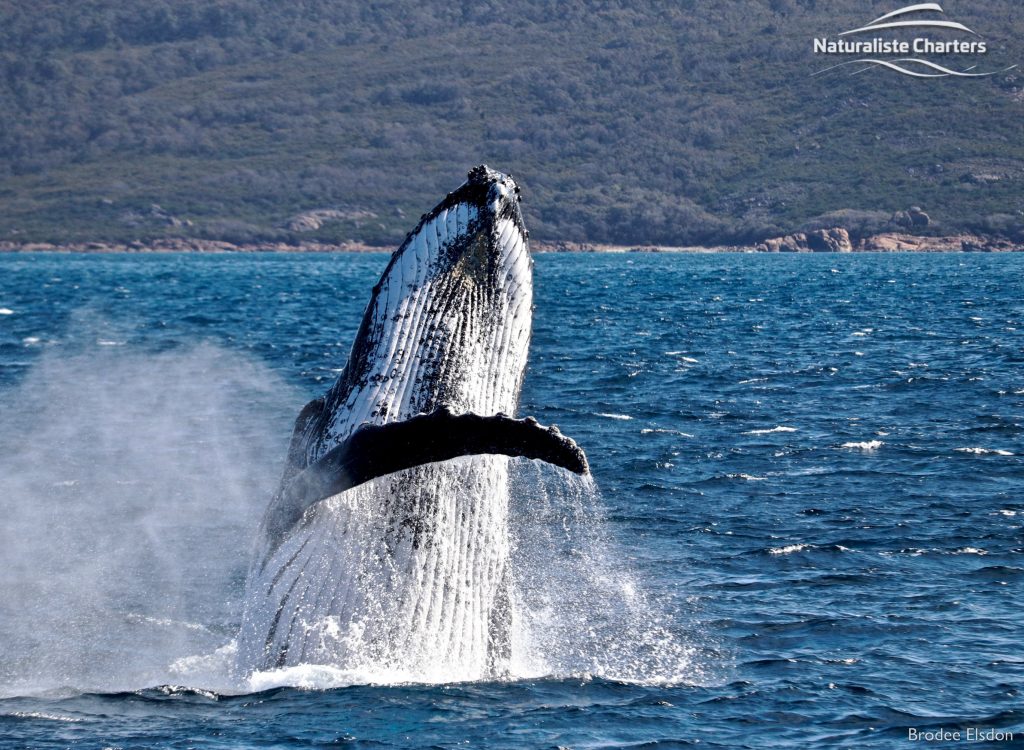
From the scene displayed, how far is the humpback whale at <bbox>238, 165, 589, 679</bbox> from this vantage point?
358 inches

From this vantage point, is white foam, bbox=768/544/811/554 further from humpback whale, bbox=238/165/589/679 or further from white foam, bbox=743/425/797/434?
white foam, bbox=743/425/797/434

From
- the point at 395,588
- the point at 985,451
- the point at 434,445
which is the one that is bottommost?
the point at 985,451

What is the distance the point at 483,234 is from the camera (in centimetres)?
962

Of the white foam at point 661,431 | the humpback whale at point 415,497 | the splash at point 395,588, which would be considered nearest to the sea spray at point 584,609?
the splash at point 395,588

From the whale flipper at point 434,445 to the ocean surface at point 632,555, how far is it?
1.85m

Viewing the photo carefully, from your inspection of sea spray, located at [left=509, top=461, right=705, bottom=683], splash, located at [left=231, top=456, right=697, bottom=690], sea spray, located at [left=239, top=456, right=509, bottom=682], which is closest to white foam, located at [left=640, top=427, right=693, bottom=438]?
sea spray, located at [left=509, top=461, right=705, bottom=683]

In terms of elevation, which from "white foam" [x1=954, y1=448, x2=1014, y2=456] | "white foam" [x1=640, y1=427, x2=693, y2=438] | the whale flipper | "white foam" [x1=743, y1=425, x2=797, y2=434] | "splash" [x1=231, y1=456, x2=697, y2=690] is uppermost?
the whale flipper

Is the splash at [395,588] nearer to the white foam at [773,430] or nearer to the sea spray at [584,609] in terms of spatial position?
the sea spray at [584,609]

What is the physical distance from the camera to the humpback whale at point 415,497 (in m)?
9.09

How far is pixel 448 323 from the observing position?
9.40 meters

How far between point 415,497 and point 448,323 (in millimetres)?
1137

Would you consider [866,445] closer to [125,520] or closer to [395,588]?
[125,520]

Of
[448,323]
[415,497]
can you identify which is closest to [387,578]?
[415,497]

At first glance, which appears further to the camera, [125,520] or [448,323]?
[125,520]
